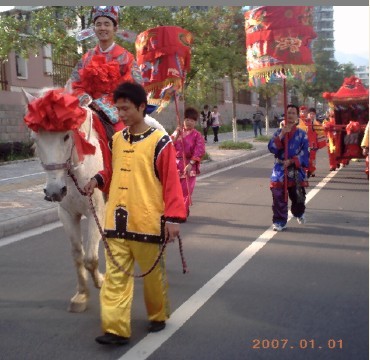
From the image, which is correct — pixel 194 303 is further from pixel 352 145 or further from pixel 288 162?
pixel 352 145

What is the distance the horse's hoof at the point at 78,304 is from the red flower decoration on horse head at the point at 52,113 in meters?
1.59

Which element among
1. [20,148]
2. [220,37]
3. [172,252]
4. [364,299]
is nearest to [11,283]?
[172,252]

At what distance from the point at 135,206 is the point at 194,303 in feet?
4.55

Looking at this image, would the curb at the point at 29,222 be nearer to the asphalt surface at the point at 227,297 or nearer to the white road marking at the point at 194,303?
the asphalt surface at the point at 227,297

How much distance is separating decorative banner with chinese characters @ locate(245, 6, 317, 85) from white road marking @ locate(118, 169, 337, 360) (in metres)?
2.74

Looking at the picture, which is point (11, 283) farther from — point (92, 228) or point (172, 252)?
point (172, 252)

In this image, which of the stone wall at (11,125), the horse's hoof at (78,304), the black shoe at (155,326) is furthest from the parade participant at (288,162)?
the stone wall at (11,125)

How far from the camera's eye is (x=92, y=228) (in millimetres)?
4910

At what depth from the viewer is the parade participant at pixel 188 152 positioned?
29.7 feet

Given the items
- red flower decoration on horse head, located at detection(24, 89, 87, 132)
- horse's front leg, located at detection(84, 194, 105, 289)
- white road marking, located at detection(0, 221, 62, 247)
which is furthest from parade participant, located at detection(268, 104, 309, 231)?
red flower decoration on horse head, located at detection(24, 89, 87, 132)

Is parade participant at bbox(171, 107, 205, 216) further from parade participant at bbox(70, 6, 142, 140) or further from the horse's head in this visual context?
the horse's head

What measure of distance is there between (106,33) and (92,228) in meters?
2.02

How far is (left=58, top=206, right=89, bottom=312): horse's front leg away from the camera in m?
4.96
